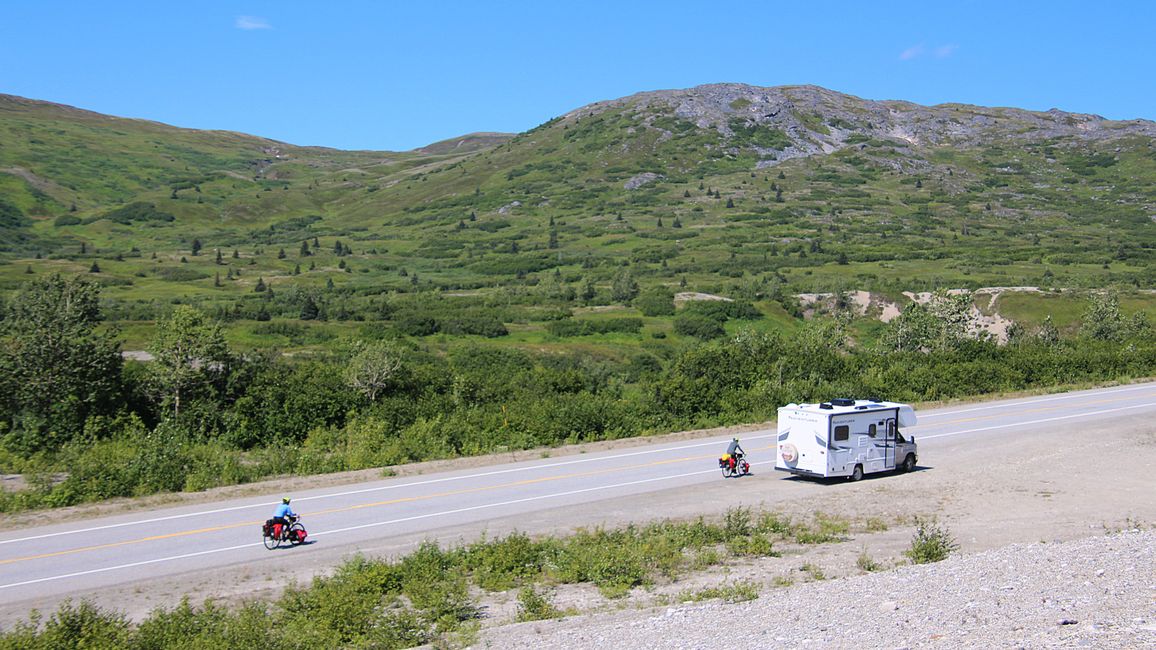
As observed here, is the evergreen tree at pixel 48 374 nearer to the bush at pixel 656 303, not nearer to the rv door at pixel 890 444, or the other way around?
the rv door at pixel 890 444

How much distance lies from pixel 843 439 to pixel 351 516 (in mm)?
14389

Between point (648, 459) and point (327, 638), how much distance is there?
18.9m

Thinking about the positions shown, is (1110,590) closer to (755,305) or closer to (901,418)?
(901,418)

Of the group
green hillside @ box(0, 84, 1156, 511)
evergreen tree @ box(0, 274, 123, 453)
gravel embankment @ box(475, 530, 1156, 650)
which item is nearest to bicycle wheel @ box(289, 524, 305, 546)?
gravel embankment @ box(475, 530, 1156, 650)

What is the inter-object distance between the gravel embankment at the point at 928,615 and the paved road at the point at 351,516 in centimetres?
800

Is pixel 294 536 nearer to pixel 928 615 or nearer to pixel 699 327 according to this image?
pixel 928 615

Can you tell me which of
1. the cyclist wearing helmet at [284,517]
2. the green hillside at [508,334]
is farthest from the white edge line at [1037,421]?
the cyclist wearing helmet at [284,517]

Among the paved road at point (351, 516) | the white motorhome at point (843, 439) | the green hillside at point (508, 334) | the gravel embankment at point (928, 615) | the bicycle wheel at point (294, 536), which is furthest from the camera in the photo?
the green hillside at point (508, 334)

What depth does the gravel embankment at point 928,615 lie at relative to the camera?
11.5 metres

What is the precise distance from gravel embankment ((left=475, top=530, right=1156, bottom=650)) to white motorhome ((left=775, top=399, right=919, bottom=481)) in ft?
32.7

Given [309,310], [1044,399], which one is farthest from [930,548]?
[309,310]

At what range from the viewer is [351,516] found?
906 inches

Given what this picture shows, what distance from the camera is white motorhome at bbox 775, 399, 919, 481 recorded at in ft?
86.6

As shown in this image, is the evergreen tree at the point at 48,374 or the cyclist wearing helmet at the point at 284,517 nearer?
the cyclist wearing helmet at the point at 284,517
